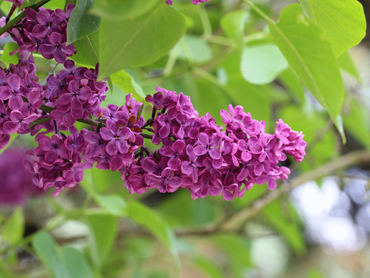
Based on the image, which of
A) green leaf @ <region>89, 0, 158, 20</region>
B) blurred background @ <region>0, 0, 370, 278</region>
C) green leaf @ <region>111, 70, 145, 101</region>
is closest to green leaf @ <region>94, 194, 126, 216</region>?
blurred background @ <region>0, 0, 370, 278</region>

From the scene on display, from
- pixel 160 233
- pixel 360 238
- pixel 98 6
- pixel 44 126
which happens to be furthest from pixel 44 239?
pixel 360 238

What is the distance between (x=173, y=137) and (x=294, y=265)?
7.45ft

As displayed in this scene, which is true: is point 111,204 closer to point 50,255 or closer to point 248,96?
point 50,255

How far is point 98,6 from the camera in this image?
0.21m

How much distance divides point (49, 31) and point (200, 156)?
15 centimetres

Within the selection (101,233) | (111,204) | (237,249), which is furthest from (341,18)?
(237,249)

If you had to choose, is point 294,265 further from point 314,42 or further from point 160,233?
point 314,42

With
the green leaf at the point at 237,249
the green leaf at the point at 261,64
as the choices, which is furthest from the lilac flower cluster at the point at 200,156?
the green leaf at the point at 237,249

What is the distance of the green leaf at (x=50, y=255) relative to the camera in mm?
496

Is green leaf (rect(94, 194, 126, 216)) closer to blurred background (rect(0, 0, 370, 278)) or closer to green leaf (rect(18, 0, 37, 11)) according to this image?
blurred background (rect(0, 0, 370, 278))

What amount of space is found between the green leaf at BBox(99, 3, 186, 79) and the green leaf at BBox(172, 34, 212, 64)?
0.34 m

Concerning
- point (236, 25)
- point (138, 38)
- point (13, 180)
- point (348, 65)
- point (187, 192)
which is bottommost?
point (187, 192)

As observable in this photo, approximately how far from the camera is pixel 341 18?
299 mm

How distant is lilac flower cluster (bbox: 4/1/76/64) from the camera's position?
0.25 metres
